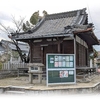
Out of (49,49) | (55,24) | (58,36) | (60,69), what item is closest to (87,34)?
(58,36)

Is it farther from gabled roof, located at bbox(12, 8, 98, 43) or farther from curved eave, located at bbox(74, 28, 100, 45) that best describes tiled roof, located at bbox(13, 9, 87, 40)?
curved eave, located at bbox(74, 28, 100, 45)

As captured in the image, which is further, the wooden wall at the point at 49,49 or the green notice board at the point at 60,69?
the wooden wall at the point at 49,49

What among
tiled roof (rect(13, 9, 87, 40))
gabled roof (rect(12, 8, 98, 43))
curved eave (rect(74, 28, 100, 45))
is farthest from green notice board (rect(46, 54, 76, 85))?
tiled roof (rect(13, 9, 87, 40))

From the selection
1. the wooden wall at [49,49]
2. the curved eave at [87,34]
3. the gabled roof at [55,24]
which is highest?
the gabled roof at [55,24]

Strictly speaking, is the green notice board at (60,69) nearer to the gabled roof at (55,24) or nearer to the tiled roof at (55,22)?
the gabled roof at (55,24)

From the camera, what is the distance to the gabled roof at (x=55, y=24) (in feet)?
37.4

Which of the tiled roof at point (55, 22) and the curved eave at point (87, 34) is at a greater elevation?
the tiled roof at point (55, 22)

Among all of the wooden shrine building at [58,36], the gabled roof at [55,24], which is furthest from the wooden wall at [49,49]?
the gabled roof at [55,24]

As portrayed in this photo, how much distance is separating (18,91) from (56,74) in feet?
6.74

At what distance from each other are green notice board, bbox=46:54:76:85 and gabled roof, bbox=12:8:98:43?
2074 mm

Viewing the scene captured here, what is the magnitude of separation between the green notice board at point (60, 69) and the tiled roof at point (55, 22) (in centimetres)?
299

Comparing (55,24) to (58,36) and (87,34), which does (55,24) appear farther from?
(58,36)

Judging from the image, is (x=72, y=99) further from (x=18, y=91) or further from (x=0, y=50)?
(x=0, y=50)

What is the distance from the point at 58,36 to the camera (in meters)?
10.5
